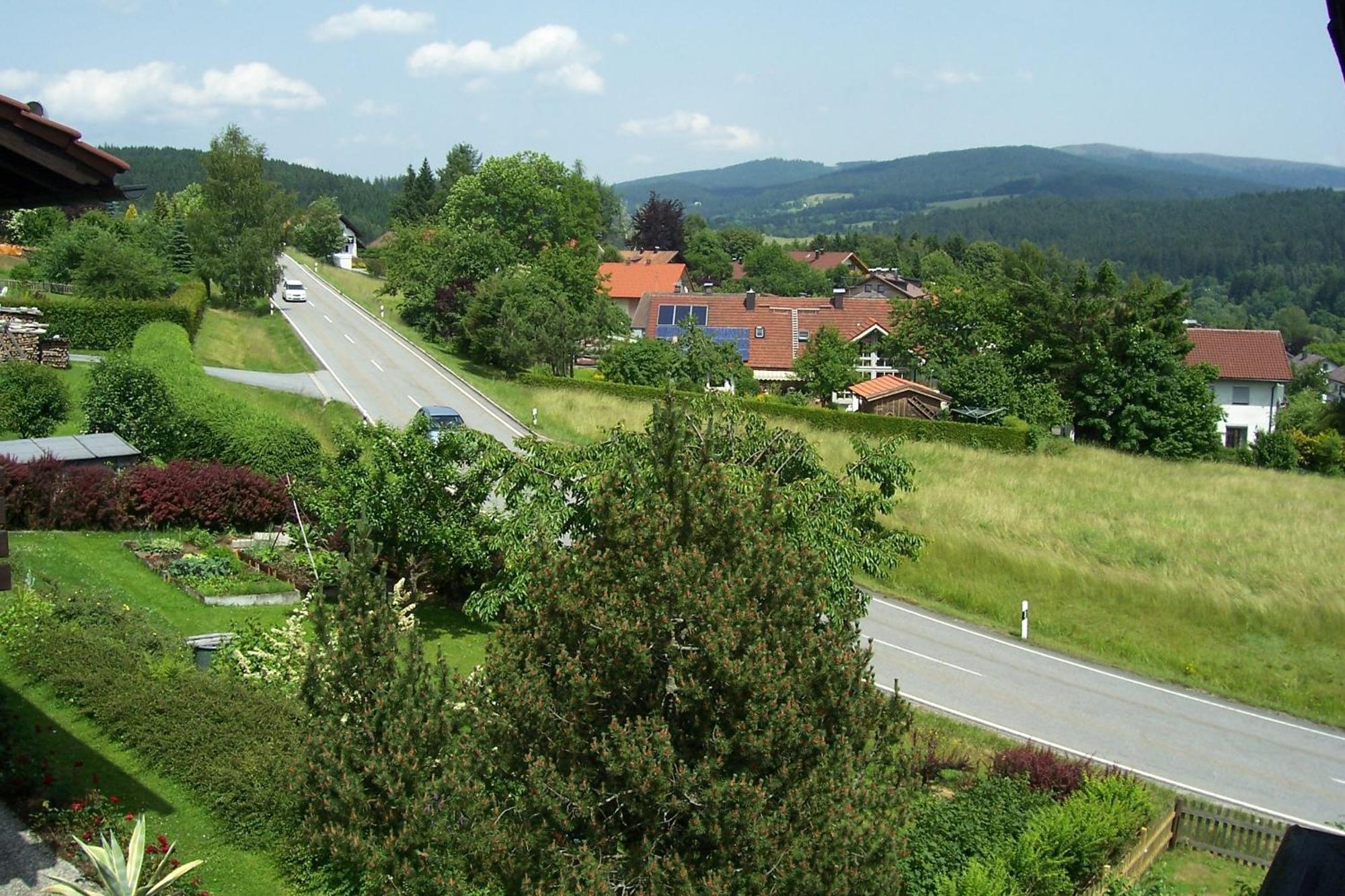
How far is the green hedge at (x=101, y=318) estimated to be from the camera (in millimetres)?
41781

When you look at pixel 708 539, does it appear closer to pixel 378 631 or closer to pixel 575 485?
pixel 378 631

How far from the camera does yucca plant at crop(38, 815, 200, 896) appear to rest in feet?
29.6

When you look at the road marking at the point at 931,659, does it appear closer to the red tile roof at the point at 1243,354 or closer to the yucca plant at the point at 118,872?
the yucca plant at the point at 118,872

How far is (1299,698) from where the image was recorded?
72.2ft

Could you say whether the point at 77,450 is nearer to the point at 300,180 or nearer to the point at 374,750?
the point at 374,750

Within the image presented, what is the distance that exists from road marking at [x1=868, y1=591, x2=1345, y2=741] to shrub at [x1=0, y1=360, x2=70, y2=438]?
71.1ft

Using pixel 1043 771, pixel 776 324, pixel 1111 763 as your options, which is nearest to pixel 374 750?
pixel 1043 771

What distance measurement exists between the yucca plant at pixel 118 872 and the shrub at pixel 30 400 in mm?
22968

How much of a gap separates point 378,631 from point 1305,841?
24.1 feet

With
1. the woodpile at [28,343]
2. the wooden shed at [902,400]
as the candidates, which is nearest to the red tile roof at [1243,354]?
the wooden shed at [902,400]

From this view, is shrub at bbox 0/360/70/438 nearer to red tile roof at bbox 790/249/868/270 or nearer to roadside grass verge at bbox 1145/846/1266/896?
roadside grass verge at bbox 1145/846/1266/896

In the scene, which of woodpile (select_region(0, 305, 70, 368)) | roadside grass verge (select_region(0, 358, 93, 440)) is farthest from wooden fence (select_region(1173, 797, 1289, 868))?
woodpile (select_region(0, 305, 70, 368))

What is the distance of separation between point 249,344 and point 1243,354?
50561 mm

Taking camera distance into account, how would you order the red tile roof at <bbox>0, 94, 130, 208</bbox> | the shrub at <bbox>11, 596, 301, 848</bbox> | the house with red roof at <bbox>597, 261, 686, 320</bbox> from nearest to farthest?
the red tile roof at <bbox>0, 94, 130, 208</bbox>, the shrub at <bbox>11, 596, 301, 848</bbox>, the house with red roof at <bbox>597, 261, 686, 320</bbox>
